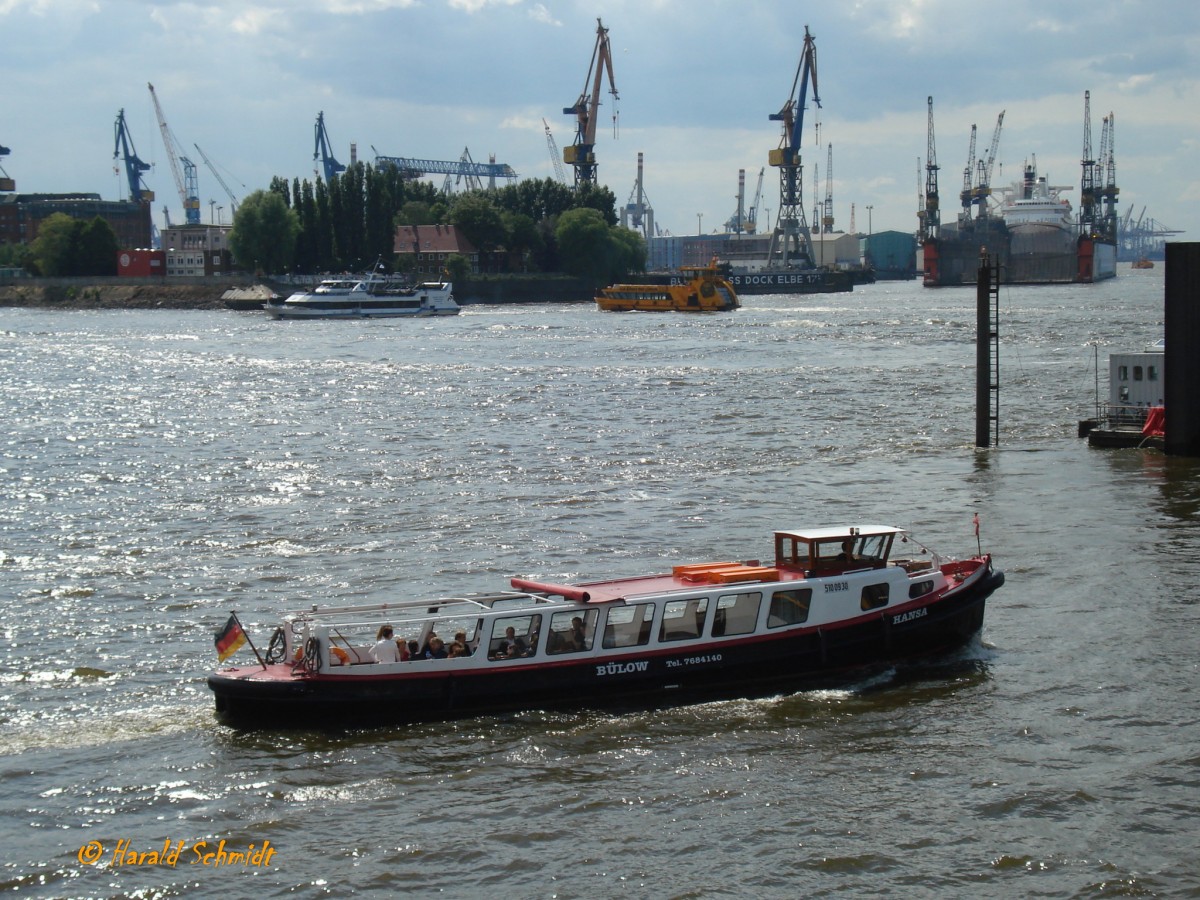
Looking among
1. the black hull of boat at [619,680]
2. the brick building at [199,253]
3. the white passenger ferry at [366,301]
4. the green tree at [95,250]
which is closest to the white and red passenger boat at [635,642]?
the black hull of boat at [619,680]

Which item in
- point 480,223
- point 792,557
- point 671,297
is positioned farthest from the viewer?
point 480,223

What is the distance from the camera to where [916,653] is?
20312 mm

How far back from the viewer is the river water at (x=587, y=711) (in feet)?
47.4

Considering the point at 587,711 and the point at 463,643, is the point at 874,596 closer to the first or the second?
the point at 587,711

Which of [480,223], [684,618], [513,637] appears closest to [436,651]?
[513,637]

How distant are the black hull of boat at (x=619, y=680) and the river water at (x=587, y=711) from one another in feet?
0.91

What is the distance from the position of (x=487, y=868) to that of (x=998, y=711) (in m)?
7.69

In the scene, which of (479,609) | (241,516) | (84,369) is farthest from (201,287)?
(479,609)

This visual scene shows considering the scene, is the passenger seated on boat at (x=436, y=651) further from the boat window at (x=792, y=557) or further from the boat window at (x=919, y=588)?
the boat window at (x=919, y=588)

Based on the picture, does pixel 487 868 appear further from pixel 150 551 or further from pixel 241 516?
pixel 241 516

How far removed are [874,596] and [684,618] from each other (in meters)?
3.00

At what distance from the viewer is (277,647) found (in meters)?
19.4

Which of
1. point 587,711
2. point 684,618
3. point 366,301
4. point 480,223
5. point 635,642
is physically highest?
point 480,223

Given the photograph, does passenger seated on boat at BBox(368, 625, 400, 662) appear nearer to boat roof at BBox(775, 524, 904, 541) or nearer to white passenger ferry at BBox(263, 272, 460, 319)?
boat roof at BBox(775, 524, 904, 541)
